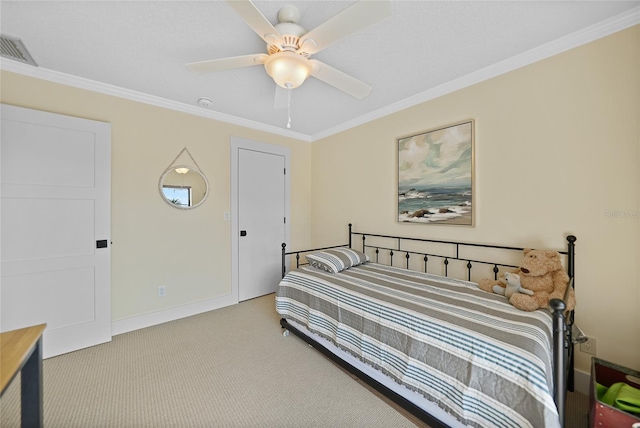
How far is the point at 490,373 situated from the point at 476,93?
2191 mm

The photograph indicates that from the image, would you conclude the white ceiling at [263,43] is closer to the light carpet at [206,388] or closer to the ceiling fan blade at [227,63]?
the ceiling fan blade at [227,63]

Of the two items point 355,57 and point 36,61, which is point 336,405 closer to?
point 355,57

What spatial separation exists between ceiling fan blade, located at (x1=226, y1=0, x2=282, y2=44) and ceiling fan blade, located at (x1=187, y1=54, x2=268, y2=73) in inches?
5.8

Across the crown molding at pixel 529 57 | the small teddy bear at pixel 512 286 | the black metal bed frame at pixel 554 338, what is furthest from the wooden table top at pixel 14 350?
the crown molding at pixel 529 57

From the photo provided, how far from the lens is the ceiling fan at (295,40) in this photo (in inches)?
48.8

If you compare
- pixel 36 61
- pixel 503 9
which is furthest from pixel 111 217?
pixel 503 9

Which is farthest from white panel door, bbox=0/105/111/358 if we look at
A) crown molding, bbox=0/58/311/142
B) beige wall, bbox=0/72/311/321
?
crown molding, bbox=0/58/311/142

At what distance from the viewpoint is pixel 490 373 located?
1210 mm

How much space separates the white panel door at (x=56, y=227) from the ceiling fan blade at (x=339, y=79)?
219 centimetres

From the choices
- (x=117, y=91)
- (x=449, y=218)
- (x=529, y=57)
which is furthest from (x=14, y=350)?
(x=529, y=57)

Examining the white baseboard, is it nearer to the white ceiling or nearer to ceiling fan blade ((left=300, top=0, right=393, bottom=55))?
the white ceiling

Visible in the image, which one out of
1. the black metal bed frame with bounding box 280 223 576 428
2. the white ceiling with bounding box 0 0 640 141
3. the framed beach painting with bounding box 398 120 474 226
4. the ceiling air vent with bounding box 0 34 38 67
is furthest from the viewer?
the framed beach painting with bounding box 398 120 474 226

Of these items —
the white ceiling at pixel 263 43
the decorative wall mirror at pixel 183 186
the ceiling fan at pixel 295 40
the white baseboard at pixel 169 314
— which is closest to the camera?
the ceiling fan at pixel 295 40

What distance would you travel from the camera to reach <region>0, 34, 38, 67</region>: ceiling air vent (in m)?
1.82
